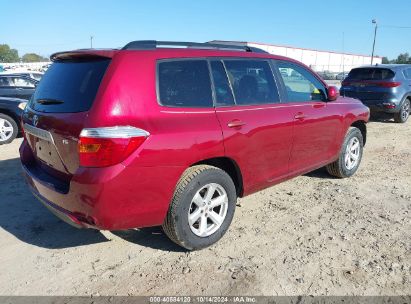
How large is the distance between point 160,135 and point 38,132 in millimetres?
1188

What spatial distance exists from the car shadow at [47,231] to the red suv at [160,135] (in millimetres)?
515

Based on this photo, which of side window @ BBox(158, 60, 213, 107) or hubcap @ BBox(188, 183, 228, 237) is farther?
hubcap @ BBox(188, 183, 228, 237)

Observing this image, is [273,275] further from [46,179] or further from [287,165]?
[46,179]

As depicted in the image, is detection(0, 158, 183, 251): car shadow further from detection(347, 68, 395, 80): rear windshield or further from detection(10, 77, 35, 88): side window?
detection(347, 68, 395, 80): rear windshield

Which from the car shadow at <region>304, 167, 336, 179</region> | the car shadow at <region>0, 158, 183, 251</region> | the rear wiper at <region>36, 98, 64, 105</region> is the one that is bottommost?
the car shadow at <region>0, 158, 183, 251</region>

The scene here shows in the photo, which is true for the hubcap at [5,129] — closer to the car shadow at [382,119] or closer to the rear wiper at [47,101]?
the rear wiper at [47,101]

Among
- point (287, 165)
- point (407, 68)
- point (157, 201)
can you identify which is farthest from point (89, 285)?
point (407, 68)

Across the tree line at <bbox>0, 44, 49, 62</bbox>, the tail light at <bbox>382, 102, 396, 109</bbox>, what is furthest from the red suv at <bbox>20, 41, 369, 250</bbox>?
the tree line at <bbox>0, 44, 49, 62</bbox>

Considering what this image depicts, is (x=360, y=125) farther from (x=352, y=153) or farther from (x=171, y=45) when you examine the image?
(x=171, y=45)

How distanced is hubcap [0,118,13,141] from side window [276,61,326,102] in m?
6.66

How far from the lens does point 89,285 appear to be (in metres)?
2.95

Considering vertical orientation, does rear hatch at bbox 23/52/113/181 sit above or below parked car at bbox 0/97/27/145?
above

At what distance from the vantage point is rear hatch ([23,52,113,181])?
2.87 metres

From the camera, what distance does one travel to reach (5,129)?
27.3 feet
